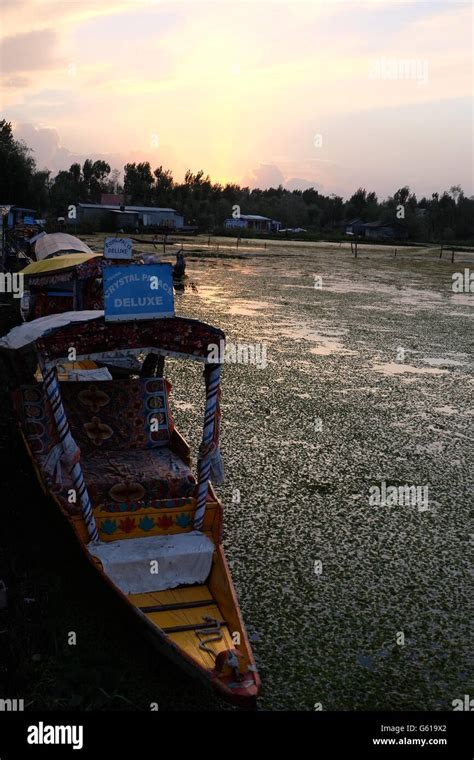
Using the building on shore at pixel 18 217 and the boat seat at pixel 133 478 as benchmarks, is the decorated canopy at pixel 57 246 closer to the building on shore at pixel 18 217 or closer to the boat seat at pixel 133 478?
the boat seat at pixel 133 478

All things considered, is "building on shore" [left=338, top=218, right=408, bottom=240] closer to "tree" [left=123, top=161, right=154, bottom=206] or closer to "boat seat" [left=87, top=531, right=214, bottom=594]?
"tree" [left=123, top=161, right=154, bottom=206]

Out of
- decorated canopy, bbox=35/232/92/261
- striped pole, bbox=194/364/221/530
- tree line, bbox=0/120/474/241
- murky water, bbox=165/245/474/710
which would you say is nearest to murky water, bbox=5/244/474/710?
murky water, bbox=165/245/474/710

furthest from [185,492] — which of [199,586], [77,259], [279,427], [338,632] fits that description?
[77,259]

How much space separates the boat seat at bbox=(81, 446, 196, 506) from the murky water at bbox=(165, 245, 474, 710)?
85 centimetres

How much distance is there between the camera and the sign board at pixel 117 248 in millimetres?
9036

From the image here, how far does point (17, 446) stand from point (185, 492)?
10.1ft

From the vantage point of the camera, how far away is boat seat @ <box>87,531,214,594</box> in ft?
16.3

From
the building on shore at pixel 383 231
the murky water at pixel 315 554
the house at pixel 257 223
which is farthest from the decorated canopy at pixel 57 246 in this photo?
the house at pixel 257 223

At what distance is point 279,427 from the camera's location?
9727 mm

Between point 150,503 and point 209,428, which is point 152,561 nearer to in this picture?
point 150,503

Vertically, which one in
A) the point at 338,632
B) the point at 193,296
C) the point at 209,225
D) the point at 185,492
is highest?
the point at 209,225

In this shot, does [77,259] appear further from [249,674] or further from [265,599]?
[249,674]

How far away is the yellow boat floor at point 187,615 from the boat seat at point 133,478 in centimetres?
90

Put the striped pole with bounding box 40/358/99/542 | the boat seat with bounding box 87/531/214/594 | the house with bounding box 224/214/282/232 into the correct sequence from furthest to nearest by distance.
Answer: the house with bounding box 224/214/282/232 → the striped pole with bounding box 40/358/99/542 → the boat seat with bounding box 87/531/214/594
